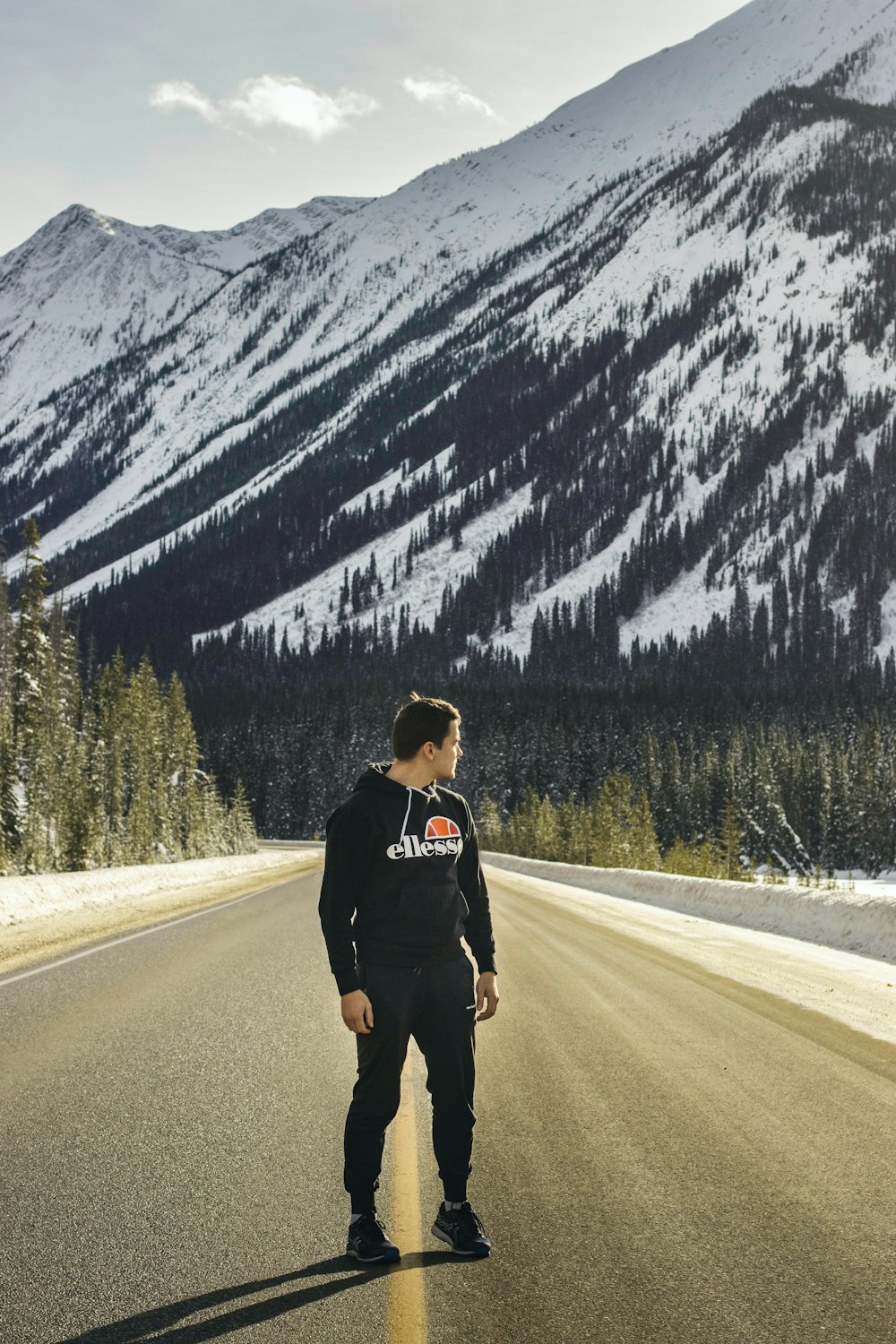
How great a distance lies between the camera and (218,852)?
6875 cm

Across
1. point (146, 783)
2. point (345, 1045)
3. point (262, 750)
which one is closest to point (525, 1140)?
point (345, 1045)

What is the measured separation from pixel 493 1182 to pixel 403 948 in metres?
1.31

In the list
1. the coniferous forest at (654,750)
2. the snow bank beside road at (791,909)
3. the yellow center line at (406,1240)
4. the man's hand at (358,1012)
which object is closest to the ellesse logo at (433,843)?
the man's hand at (358,1012)

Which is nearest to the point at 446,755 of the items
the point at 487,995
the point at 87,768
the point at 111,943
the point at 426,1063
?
the point at 487,995

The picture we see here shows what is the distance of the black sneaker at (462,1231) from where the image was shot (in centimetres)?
418

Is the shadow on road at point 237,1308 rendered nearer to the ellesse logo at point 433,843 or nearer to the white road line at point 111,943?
the ellesse logo at point 433,843

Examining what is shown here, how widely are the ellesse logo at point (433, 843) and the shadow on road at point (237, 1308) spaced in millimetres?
1541

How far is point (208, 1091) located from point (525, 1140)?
2.10 meters

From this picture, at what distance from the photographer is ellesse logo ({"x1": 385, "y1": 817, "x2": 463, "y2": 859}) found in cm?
460

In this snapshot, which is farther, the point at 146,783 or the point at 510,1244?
the point at 146,783

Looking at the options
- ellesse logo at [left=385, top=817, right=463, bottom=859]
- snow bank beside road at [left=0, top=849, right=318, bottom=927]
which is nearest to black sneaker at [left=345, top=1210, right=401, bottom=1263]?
ellesse logo at [left=385, top=817, right=463, bottom=859]

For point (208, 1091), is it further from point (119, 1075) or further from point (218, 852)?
point (218, 852)

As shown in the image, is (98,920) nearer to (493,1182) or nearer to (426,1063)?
(493,1182)

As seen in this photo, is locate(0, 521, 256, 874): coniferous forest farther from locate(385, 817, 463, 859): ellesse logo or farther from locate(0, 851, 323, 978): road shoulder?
locate(385, 817, 463, 859): ellesse logo
